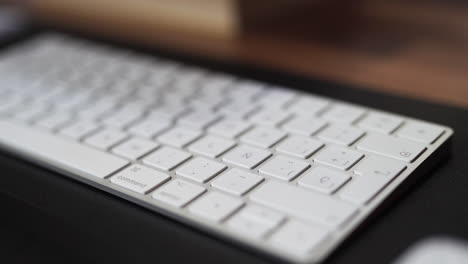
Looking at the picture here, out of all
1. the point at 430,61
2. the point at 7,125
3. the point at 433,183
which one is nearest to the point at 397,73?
the point at 430,61

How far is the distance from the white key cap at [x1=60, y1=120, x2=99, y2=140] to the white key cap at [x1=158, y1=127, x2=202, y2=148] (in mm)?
59

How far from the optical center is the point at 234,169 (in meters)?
0.35

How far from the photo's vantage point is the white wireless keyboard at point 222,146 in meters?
0.30

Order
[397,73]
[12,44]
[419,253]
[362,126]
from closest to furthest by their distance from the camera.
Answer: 1. [419,253]
2. [362,126]
3. [397,73]
4. [12,44]

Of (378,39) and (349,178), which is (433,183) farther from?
(378,39)

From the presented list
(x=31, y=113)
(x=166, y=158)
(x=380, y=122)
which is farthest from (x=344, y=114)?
(x=31, y=113)

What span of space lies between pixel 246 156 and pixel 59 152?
Result: 13 cm

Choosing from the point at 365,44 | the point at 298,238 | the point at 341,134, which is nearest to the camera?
the point at 298,238

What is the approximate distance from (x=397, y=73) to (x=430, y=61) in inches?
1.7

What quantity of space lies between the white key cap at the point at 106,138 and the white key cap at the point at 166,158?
0.12ft

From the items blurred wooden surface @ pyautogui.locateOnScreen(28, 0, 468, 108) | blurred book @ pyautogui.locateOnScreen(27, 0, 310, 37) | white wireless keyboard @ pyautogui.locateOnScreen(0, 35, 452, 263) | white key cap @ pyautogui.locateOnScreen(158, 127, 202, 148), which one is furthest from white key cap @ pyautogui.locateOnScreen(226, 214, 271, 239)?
blurred book @ pyautogui.locateOnScreen(27, 0, 310, 37)

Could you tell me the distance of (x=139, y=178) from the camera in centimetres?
35

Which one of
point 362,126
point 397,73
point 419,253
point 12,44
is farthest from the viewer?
point 12,44

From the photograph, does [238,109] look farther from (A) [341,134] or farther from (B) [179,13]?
(B) [179,13]
